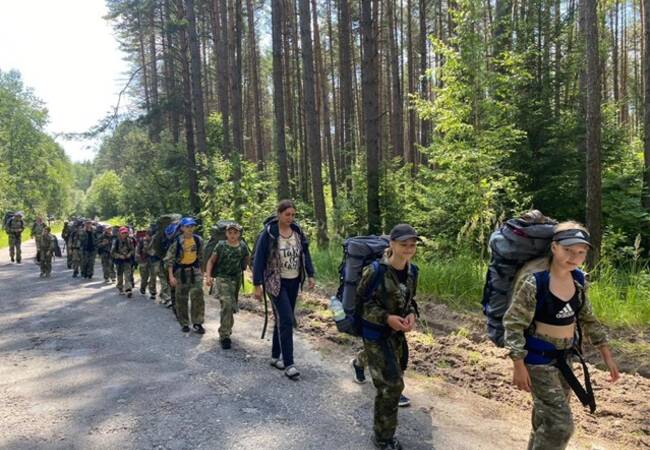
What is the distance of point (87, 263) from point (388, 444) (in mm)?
13927

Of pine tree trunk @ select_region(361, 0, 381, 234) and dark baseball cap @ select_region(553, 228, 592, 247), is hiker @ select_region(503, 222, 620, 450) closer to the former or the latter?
dark baseball cap @ select_region(553, 228, 592, 247)

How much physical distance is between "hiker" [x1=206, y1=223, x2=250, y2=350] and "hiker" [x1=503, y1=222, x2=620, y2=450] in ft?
15.4

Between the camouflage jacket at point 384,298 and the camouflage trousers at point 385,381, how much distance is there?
230 mm

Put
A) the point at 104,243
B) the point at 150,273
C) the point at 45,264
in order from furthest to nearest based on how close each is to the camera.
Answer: the point at 45,264, the point at 104,243, the point at 150,273

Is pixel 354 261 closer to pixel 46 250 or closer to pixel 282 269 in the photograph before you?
pixel 282 269

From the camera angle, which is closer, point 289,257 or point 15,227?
point 289,257

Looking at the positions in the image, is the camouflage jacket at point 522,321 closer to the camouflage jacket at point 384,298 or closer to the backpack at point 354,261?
the camouflage jacket at point 384,298

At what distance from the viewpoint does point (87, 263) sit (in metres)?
15.0

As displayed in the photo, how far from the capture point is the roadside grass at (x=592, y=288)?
625 centimetres

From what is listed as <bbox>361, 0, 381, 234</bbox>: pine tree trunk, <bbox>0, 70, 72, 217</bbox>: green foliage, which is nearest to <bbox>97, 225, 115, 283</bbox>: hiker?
<bbox>361, 0, 381, 234</bbox>: pine tree trunk

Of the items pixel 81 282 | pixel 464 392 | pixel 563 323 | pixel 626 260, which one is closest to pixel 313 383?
pixel 464 392

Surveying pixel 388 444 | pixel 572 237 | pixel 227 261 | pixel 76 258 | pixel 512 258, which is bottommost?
pixel 388 444

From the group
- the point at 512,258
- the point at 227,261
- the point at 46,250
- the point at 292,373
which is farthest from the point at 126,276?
the point at 512,258

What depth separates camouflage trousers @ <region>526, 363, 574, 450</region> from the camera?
301 cm
